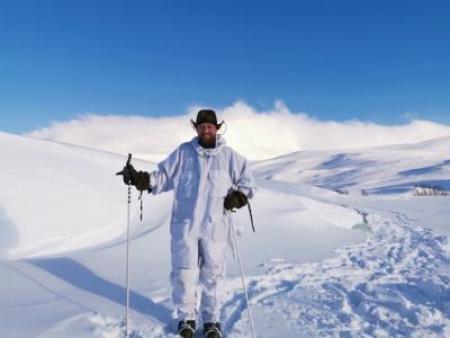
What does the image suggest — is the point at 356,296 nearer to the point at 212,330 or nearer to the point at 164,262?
the point at 212,330

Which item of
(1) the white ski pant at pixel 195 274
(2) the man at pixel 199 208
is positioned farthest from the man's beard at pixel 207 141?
(1) the white ski pant at pixel 195 274

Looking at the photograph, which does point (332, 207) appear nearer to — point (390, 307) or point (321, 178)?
point (390, 307)

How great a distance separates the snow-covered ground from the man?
36 cm

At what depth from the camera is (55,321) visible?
4375mm

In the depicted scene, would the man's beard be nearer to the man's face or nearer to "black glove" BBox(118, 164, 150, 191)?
the man's face

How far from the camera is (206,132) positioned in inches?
177

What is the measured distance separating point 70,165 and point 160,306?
20.7 feet

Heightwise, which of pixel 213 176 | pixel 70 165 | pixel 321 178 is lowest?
pixel 213 176

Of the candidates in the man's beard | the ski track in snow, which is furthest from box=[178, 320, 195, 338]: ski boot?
the man's beard

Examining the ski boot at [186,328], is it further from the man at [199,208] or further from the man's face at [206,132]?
the man's face at [206,132]

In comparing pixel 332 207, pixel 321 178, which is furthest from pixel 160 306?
pixel 321 178

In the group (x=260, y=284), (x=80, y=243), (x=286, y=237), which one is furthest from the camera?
(x=286, y=237)

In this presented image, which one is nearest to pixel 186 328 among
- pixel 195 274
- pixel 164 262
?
pixel 195 274

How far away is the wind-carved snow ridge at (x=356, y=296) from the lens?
457cm
